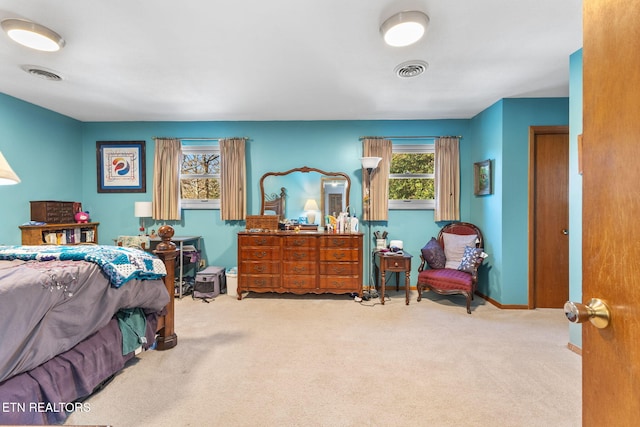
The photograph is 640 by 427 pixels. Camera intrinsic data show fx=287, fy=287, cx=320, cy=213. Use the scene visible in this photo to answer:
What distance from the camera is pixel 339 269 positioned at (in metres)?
3.79

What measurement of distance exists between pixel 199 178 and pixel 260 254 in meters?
1.66

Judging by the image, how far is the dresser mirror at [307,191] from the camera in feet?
14.3

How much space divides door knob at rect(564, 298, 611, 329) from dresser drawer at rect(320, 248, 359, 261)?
10.1 ft

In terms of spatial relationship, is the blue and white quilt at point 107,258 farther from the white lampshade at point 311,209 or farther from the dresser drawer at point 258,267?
the white lampshade at point 311,209

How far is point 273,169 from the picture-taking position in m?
4.43

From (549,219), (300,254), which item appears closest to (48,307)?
(300,254)

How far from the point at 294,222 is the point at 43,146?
11.5 ft

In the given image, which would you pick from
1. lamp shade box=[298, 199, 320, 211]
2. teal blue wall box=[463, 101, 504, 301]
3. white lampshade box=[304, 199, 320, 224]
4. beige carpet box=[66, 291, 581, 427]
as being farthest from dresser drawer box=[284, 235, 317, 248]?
teal blue wall box=[463, 101, 504, 301]

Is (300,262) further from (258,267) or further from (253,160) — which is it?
(253,160)

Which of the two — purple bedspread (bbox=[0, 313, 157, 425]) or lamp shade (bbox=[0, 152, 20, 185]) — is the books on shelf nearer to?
lamp shade (bbox=[0, 152, 20, 185])

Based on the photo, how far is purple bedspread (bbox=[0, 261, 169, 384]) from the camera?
127cm

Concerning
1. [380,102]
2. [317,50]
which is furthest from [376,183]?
[317,50]

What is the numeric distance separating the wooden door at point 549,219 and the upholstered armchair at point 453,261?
0.65 metres

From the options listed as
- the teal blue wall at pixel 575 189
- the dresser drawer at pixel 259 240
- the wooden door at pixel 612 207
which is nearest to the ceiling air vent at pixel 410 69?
the teal blue wall at pixel 575 189
